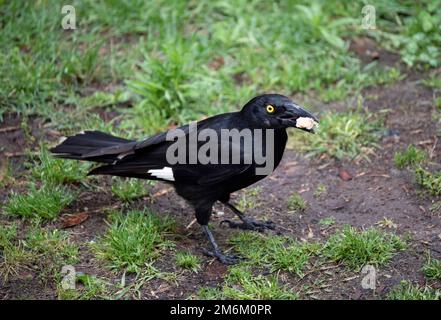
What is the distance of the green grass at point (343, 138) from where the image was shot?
560 cm

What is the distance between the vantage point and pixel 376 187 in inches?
203

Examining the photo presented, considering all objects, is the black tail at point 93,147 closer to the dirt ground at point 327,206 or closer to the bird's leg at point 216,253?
the dirt ground at point 327,206

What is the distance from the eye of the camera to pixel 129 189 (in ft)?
16.8

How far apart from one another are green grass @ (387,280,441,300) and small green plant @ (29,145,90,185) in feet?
8.61

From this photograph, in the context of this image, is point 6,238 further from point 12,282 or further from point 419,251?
point 419,251

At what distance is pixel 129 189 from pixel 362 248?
1.90m

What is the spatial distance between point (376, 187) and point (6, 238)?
9.31 feet

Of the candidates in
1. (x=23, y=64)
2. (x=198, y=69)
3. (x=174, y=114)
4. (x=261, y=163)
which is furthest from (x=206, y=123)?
(x=23, y=64)

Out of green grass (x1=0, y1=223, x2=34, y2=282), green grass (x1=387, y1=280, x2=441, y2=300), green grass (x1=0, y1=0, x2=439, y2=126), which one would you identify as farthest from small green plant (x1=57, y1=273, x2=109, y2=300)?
green grass (x1=0, y1=0, x2=439, y2=126)

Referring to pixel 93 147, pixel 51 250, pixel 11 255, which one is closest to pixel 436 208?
pixel 93 147

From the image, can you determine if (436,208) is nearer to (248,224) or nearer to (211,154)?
(248,224)

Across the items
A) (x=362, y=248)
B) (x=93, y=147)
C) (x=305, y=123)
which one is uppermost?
(x=305, y=123)

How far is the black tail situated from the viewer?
467 cm

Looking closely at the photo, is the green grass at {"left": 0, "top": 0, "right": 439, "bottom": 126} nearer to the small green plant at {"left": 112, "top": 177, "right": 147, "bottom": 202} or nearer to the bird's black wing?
the small green plant at {"left": 112, "top": 177, "right": 147, "bottom": 202}
